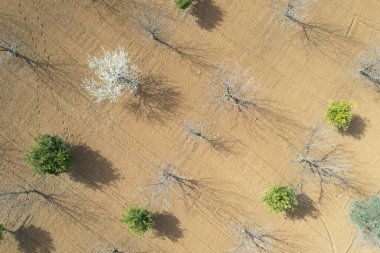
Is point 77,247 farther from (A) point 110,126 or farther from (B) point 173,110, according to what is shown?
(B) point 173,110

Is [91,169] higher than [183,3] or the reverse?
the reverse

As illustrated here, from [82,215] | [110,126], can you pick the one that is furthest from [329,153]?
[82,215]

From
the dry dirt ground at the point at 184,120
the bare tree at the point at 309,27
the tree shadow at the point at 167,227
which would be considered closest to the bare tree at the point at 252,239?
the dry dirt ground at the point at 184,120

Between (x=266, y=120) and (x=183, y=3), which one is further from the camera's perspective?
A: (x=266, y=120)

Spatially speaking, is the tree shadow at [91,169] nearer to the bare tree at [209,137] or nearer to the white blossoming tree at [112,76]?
the white blossoming tree at [112,76]

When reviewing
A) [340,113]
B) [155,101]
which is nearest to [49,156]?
[155,101]

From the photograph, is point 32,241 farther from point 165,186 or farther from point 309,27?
point 309,27
